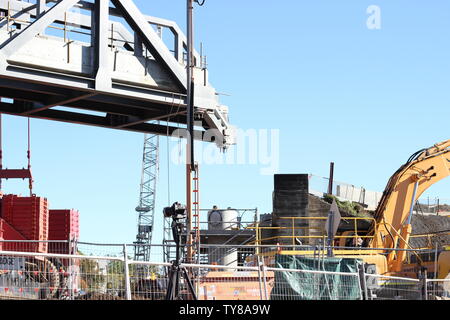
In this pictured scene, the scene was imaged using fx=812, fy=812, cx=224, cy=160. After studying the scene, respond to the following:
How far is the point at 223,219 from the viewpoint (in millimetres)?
37000

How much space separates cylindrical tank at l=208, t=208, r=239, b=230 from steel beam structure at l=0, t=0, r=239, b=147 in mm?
5377

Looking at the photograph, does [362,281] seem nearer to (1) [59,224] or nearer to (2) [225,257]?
(2) [225,257]

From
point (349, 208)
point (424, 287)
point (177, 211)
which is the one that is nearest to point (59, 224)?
point (349, 208)

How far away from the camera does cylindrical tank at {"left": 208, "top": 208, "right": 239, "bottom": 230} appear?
36.9 meters

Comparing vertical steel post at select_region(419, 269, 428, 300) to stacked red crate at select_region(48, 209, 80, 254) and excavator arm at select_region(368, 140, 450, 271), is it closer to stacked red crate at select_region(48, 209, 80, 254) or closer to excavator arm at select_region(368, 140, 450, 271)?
excavator arm at select_region(368, 140, 450, 271)

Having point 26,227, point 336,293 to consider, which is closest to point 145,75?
point 26,227

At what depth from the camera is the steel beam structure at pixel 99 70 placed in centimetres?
2623

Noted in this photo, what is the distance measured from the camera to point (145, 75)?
29.4 m

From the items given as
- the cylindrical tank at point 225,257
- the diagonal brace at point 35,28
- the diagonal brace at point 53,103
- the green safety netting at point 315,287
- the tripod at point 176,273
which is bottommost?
the cylindrical tank at point 225,257

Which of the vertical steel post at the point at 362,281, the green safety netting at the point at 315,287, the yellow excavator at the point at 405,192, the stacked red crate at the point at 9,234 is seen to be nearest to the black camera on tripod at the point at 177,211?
the green safety netting at the point at 315,287

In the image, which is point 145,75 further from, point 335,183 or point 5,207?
point 335,183

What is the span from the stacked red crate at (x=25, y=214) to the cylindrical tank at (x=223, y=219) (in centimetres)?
817

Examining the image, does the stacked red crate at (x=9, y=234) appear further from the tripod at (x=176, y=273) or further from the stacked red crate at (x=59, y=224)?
the tripod at (x=176, y=273)

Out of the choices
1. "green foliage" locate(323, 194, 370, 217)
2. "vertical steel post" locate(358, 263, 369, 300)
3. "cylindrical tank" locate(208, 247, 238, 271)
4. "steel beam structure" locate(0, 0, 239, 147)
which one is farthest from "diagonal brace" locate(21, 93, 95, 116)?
"green foliage" locate(323, 194, 370, 217)
